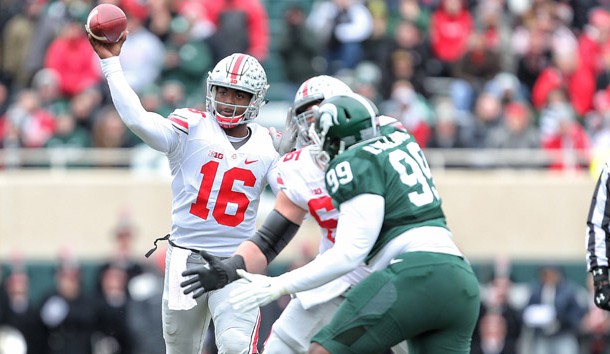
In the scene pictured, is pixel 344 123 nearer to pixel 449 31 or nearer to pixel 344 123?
pixel 344 123

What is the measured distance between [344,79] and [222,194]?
25.3ft

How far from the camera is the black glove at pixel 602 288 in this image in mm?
8789

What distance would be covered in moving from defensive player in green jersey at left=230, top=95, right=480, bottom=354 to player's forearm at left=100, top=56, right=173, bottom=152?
1.35 metres

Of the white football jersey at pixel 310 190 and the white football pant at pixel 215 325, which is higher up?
the white football jersey at pixel 310 190

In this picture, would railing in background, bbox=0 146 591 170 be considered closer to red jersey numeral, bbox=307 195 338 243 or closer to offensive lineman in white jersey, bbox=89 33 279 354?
offensive lineman in white jersey, bbox=89 33 279 354

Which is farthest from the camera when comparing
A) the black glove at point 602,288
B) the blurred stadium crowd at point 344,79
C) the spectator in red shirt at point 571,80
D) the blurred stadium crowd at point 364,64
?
the spectator in red shirt at point 571,80

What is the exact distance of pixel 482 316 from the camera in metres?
14.6

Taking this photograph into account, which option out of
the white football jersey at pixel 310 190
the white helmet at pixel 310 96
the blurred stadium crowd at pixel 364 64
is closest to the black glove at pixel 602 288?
the white football jersey at pixel 310 190

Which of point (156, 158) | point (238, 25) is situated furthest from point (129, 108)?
point (238, 25)

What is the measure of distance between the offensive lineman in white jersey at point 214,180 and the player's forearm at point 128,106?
0.68ft

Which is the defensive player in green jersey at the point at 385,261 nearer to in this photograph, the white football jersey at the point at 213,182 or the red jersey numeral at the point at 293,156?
the red jersey numeral at the point at 293,156

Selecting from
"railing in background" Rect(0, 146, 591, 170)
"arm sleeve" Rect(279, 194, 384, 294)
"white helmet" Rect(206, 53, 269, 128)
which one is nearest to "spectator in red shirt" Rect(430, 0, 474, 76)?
"railing in background" Rect(0, 146, 591, 170)

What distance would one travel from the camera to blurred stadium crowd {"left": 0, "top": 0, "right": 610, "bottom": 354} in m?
14.5

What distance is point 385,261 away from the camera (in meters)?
7.22
